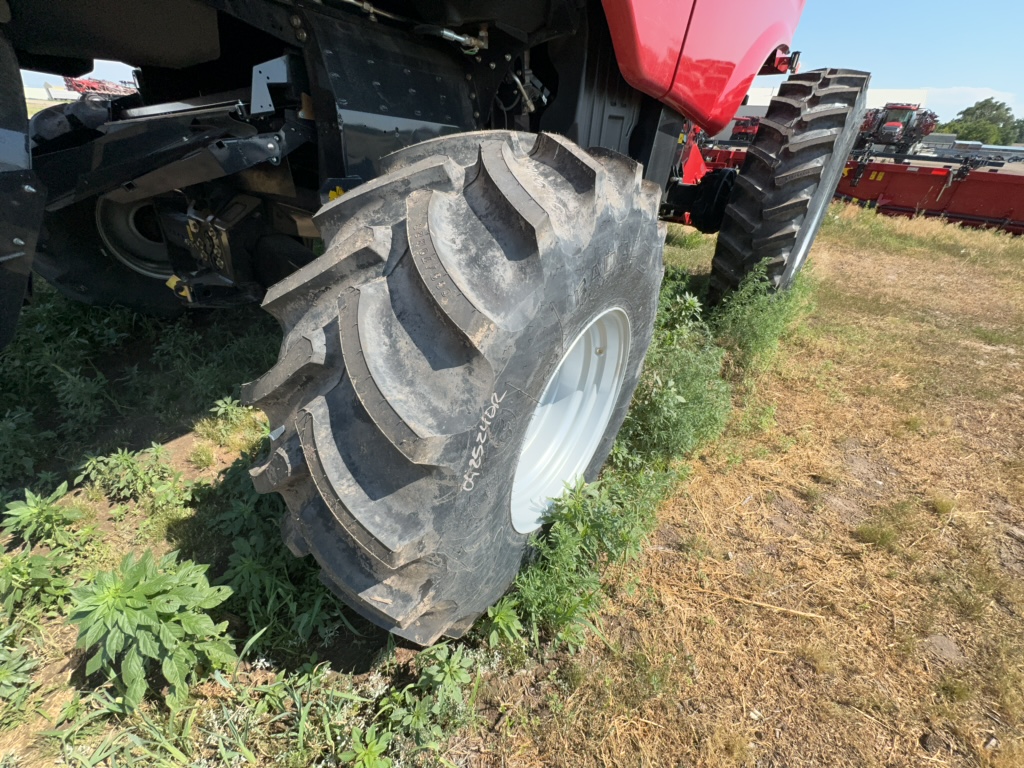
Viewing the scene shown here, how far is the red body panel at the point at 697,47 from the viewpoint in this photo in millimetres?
1715

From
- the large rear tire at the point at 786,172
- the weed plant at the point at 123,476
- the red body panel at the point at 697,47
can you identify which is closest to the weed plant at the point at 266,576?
the weed plant at the point at 123,476

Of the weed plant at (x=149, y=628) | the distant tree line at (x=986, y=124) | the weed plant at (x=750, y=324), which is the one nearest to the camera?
the weed plant at (x=149, y=628)

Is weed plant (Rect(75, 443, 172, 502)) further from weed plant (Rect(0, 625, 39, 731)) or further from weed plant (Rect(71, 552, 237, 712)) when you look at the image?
weed plant (Rect(71, 552, 237, 712))

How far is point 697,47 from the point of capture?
2.00 m

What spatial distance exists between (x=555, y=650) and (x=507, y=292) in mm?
1227

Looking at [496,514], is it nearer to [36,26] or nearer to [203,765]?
[203,765]

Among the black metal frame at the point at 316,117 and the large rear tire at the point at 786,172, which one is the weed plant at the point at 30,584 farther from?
the large rear tire at the point at 786,172

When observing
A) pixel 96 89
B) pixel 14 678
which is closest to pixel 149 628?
pixel 14 678

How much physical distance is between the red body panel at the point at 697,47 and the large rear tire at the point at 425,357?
66 centimetres

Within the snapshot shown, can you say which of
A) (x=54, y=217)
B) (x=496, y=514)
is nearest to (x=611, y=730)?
(x=496, y=514)

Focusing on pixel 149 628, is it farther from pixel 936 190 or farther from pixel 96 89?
pixel 96 89

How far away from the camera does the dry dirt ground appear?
5.13 ft

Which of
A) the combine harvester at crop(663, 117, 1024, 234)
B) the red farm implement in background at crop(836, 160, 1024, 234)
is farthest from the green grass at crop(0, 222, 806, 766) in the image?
the red farm implement in background at crop(836, 160, 1024, 234)

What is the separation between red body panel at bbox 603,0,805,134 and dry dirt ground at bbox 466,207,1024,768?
64.9 inches
